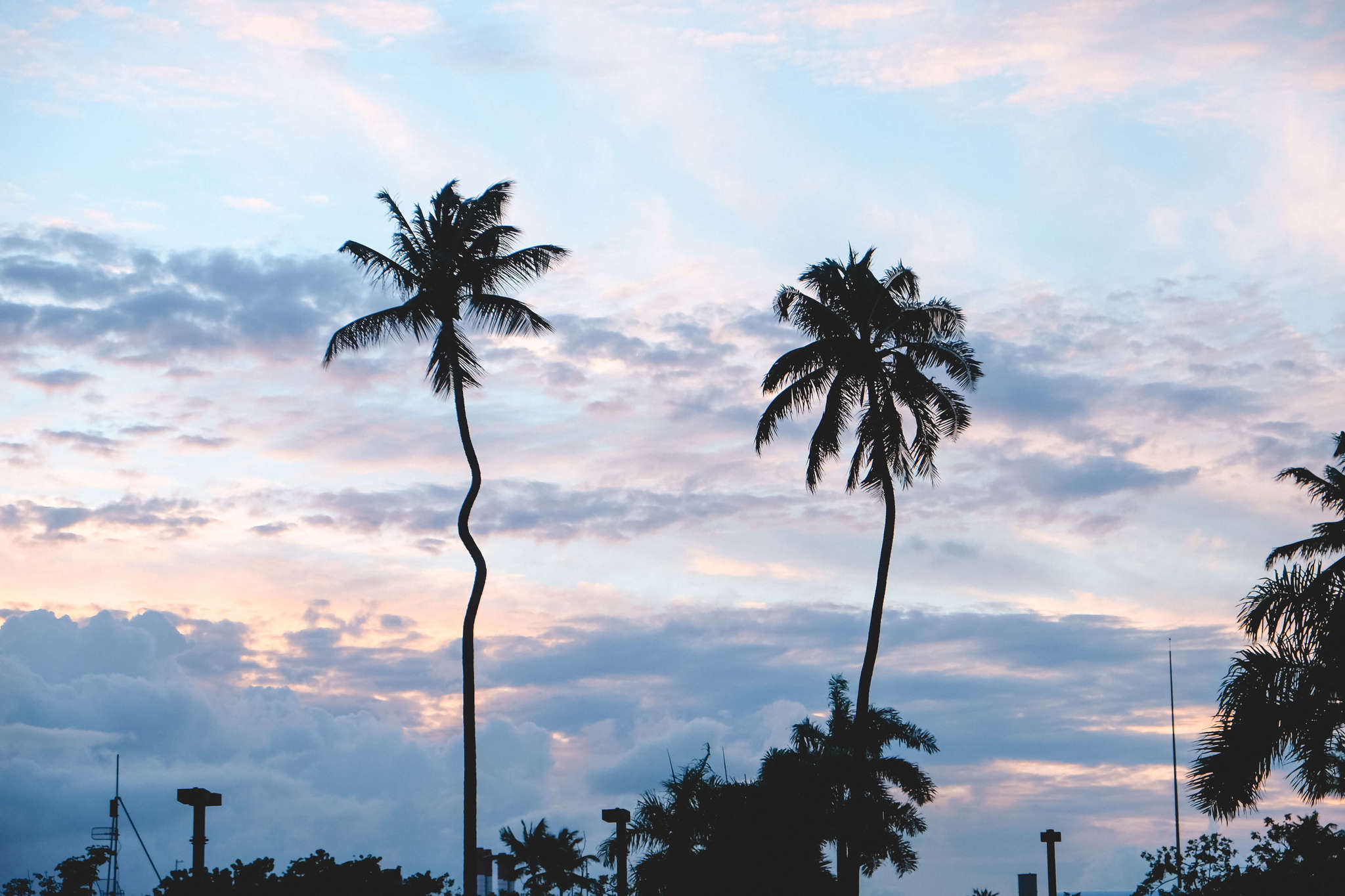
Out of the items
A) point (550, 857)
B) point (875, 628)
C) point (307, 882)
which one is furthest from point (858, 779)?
point (550, 857)

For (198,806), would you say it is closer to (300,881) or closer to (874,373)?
(300,881)

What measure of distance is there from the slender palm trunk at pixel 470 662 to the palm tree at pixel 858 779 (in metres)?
8.08

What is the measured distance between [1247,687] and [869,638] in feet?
63.5

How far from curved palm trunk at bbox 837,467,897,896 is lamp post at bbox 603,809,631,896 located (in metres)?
6.80

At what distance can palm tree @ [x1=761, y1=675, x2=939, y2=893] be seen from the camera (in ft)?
117

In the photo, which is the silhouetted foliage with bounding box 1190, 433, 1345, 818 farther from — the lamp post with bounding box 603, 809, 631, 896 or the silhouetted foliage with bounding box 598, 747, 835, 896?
the lamp post with bounding box 603, 809, 631, 896

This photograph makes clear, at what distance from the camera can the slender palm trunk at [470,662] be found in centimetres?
3388

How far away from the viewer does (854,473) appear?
3803 centimetres

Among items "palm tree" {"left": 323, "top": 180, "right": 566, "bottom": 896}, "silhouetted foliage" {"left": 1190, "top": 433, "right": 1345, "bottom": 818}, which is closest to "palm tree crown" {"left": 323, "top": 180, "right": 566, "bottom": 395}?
"palm tree" {"left": 323, "top": 180, "right": 566, "bottom": 896}

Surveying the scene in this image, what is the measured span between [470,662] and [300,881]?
12423 mm

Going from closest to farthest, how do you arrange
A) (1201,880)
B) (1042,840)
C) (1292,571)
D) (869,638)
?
(1292,571)
(1201,880)
(869,638)
(1042,840)

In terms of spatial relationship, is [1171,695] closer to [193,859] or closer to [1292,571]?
[1292,571]

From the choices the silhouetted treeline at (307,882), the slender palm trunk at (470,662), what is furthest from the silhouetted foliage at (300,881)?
the slender palm trunk at (470,662)

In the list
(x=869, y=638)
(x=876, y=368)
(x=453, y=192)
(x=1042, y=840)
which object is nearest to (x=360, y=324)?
(x=453, y=192)
